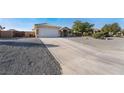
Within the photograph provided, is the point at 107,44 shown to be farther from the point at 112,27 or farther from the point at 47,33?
the point at 47,33

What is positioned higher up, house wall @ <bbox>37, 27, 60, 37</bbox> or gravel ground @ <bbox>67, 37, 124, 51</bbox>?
house wall @ <bbox>37, 27, 60, 37</bbox>

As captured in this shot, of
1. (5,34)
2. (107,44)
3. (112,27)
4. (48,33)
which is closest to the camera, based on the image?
(112,27)

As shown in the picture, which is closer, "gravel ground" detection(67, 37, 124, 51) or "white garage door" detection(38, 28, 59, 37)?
"white garage door" detection(38, 28, 59, 37)

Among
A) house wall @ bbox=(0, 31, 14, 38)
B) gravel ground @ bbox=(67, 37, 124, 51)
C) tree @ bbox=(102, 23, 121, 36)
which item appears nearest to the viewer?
tree @ bbox=(102, 23, 121, 36)

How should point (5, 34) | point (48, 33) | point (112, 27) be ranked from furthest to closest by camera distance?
1. point (48, 33)
2. point (5, 34)
3. point (112, 27)

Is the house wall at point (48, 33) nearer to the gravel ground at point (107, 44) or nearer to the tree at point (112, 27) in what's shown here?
the gravel ground at point (107, 44)

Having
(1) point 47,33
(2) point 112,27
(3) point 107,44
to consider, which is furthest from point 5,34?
(3) point 107,44

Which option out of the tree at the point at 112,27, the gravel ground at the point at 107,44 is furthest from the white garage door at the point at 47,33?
the tree at the point at 112,27

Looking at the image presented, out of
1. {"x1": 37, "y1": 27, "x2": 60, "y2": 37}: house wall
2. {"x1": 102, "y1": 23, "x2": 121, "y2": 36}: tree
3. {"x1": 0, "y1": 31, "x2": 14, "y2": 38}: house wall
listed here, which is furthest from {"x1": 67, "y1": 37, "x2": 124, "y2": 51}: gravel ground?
{"x1": 0, "y1": 31, "x2": 14, "y2": 38}: house wall

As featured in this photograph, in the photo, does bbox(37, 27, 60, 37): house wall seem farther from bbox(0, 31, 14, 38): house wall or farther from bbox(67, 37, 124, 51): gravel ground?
bbox(67, 37, 124, 51): gravel ground
